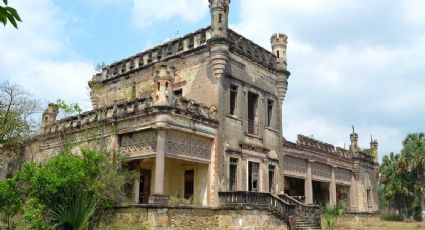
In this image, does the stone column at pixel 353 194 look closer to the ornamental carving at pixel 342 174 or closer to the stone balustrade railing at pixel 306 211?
the ornamental carving at pixel 342 174

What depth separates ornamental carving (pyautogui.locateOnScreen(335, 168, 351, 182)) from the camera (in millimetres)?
29741

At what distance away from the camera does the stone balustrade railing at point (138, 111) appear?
1703 cm

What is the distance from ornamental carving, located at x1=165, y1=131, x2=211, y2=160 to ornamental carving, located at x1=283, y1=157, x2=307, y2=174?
739cm

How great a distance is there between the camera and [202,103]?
62.0ft

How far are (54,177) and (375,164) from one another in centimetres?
2688

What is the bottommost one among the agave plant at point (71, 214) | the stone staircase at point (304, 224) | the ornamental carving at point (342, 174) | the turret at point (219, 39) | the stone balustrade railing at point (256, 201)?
the stone staircase at point (304, 224)

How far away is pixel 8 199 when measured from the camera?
13211 mm

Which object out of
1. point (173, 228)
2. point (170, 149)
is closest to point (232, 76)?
point (170, 149)

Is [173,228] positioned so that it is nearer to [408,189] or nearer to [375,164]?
[375,164]

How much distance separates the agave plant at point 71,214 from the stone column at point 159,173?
2494 millimetres

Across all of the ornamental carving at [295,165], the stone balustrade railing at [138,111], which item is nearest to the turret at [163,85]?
the stone balustrade railing at [138,111]

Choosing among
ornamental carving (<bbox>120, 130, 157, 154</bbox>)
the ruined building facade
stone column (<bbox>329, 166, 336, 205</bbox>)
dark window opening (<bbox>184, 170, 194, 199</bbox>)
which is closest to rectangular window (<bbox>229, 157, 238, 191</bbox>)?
the ruined building facade

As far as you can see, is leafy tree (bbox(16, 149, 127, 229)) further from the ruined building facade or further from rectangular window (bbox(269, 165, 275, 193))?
rectangular window (bbox(269, 165, 275, 193))

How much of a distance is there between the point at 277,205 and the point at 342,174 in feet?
43.6
